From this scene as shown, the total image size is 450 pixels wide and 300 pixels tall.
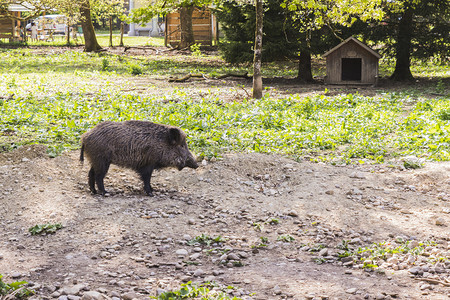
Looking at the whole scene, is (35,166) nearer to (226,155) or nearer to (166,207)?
(166,207)

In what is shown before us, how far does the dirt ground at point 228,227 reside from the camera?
4.47 metres

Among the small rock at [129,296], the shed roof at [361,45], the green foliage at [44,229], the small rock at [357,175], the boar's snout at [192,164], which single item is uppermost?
the shed roof at [361,45]

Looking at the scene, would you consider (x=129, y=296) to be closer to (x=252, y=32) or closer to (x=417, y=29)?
(x=252, y=32)

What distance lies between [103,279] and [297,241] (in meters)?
2.22

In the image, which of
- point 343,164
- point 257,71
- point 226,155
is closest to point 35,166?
point 226,155

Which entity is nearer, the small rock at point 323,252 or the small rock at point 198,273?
the small rock at point 198,273

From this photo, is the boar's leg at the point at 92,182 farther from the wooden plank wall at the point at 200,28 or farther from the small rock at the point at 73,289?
the wooden plank wall at the point at 200,28

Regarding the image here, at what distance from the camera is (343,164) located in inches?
327

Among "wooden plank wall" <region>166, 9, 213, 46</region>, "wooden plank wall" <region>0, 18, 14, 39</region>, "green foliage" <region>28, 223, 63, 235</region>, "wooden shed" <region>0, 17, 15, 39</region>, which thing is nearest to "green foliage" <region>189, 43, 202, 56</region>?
"wooden plank wall" <region>166, 9, 213, 46</region>

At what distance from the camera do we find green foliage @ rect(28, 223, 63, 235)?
5485mm

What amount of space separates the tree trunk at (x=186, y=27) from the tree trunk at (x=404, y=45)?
13.1 m

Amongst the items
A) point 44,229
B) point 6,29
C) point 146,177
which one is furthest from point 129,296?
point 6,29

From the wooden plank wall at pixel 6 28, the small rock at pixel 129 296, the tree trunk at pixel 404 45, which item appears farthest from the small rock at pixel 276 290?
the wooden plank wall at pixel 6 28

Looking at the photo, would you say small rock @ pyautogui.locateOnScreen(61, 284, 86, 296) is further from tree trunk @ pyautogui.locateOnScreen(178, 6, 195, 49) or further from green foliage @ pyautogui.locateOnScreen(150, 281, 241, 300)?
tree trunk @ pyautogui.locateOnScreen(178, 6, 195, 49)
